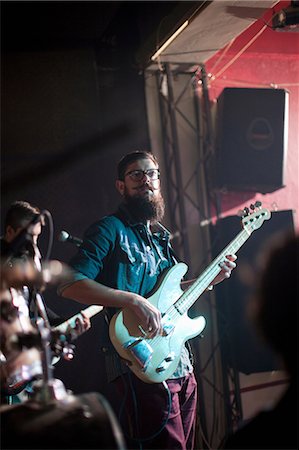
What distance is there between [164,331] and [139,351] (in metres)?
0.16

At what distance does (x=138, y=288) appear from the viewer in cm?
289

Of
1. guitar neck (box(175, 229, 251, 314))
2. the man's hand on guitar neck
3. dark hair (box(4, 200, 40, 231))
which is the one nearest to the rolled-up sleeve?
dark hair (box(4, 200, 40, 231))

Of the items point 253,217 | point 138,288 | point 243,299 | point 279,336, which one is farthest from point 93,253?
point 243,299

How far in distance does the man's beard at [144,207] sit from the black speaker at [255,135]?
152 centimetres

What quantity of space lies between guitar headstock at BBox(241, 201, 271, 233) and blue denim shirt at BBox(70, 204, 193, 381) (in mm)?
646

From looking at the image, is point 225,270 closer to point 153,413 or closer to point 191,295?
point 191,295

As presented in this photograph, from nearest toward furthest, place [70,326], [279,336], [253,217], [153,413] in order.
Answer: [279,336], [70,326], [153,413], [253,217]

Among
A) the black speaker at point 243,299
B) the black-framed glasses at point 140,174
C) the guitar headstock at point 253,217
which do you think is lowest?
the black speaker at point 243,299

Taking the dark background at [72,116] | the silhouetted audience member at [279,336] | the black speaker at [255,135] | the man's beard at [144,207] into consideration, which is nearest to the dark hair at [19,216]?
the man's beard at [144,207]

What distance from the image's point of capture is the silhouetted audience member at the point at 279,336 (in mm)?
1420

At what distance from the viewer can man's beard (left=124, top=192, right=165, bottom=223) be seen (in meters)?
3.04

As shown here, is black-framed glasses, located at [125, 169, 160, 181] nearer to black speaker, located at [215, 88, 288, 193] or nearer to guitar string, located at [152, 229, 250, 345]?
guitar string, located at [152, 229, 250, 345]

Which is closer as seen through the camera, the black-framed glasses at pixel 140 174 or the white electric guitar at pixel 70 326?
the white electric guitar at pixel 70 326

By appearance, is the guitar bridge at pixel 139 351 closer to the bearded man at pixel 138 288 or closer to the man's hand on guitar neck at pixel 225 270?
the bearded man at pixel 138 288
